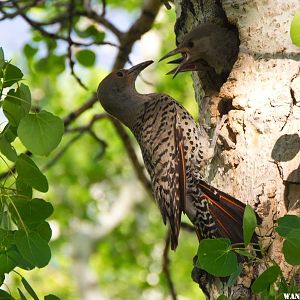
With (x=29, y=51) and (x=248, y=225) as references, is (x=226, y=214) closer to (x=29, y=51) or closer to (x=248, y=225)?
(x=248, y=225)

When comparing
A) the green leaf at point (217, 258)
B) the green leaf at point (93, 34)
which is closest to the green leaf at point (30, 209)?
the green leaf at point (217, 258)

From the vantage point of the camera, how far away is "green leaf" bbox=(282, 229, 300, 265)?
249 cm

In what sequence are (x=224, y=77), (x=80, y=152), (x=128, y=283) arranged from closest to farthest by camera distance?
(x=224, y=77) → (x=80, y=152) → (x=128, y=283)

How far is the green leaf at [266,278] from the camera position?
255cm

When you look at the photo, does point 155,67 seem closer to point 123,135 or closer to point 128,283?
point 128,283

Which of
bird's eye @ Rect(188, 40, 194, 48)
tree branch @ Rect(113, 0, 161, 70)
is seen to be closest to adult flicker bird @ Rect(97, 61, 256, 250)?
bird's eye @ Rect(188, 40, 194, 48)

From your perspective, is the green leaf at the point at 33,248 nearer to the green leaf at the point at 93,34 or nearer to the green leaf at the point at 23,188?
the green leaf at the point at 23,188

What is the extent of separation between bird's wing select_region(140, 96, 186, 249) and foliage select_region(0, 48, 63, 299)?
0.98 metres

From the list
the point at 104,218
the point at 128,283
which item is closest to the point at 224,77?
the point at 104,218

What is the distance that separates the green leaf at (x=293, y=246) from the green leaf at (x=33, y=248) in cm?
83

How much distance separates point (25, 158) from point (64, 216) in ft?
35.7

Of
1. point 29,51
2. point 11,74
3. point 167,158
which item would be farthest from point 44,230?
point 29,51

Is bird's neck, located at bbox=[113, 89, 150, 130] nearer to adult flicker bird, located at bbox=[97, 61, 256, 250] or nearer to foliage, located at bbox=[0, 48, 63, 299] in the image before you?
adult flicker bird, located at bbox=[97, 61, 256, 250]

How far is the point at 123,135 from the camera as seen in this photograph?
577 centimetres
